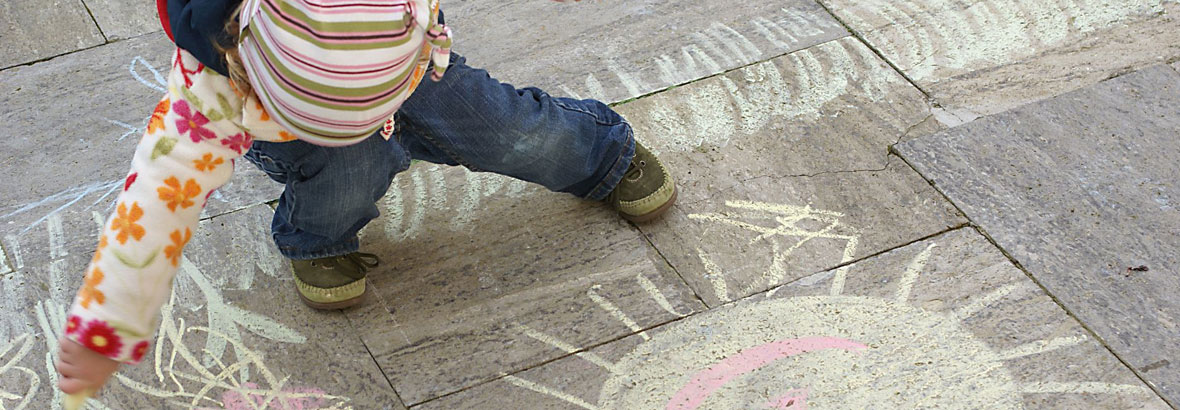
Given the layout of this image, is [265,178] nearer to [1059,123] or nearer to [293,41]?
[293,41]

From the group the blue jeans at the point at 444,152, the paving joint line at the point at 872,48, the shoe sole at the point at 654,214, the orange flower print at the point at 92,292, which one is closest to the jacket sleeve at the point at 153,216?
the orange flower print at the point at 92,292

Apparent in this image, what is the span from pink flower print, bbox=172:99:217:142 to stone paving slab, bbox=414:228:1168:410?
0.57 m

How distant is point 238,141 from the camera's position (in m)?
1.44

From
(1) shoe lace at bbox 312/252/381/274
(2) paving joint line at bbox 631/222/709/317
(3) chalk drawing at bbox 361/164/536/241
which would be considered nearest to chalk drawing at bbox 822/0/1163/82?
(2) paving joint line at bbox 631/222/709/317

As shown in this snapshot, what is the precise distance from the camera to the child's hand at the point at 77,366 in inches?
54.2

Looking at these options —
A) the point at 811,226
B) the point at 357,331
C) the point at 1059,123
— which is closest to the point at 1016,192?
the point at 1059,123

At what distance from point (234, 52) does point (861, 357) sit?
104cm

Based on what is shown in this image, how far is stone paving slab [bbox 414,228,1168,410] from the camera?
66.5 inches

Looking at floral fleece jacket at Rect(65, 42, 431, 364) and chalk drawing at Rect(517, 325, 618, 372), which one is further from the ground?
floral fleece jacket at Rect(65, 42, 431, 364)

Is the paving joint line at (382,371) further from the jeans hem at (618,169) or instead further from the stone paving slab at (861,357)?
the jeans hem at (618,169)

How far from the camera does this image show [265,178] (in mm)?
2156

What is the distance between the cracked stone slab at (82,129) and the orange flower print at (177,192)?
0.69 m

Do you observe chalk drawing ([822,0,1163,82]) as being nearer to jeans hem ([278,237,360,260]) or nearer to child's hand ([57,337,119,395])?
jeans hem ([278,237,360,260])

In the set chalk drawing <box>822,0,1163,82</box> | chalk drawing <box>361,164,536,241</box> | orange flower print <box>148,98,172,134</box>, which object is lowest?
chalk drawing <box>361,164,536,241</box>
